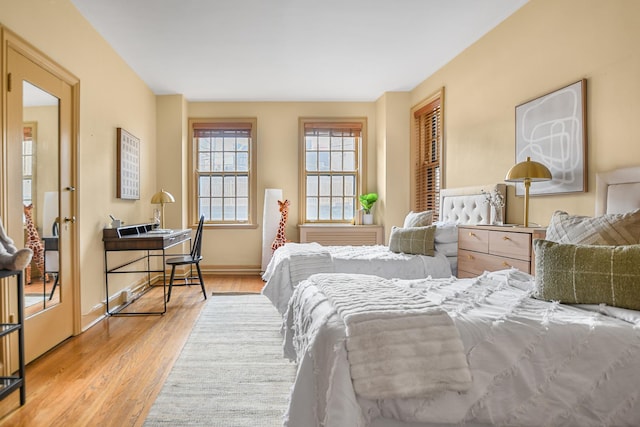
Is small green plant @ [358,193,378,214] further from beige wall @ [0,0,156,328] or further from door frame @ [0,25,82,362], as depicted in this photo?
door frame @ [0,25,82,362]

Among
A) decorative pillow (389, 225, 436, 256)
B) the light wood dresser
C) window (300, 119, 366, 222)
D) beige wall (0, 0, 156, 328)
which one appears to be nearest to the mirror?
beige wall (0, 0, 156, 328)

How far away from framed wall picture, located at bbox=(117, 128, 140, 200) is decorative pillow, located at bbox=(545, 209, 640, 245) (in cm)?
427

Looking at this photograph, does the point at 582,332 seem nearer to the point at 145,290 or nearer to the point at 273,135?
the point at 145,290

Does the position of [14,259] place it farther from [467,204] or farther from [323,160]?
[323,160]

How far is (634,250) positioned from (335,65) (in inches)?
152

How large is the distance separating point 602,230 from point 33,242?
3.68 m

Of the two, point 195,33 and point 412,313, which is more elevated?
point 195,33

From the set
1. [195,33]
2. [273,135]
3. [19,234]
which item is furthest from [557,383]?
[273,135]

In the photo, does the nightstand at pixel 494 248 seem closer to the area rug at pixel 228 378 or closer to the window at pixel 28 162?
the area rug at pixel 228 378

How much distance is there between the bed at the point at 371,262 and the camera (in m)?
3.30

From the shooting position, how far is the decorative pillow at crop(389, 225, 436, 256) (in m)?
3.63

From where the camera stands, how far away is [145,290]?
17.1 feet

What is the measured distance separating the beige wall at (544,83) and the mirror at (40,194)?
12.9 ft

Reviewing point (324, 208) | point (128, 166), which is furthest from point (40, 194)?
point (324, 208)
